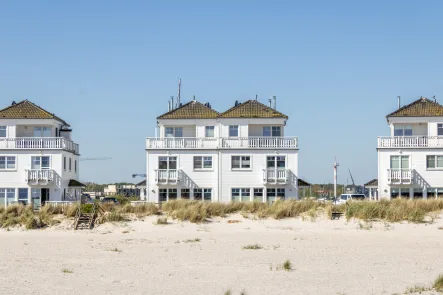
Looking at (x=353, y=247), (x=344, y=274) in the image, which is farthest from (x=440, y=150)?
(x=344, y=274)

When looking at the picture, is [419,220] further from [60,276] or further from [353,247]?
[60,276]

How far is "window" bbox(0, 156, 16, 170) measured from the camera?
177 feet

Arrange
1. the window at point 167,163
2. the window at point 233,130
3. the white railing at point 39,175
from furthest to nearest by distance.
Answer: the window at point 233,130 < the window at point 167,163 < the white railing at point 39,175

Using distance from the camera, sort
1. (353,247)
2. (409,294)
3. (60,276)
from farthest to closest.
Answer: (353,247) → (60,276) → (409,294)

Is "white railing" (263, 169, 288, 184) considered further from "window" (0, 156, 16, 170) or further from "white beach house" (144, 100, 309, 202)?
"window" (0, 156, 16, 170)

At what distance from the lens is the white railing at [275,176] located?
2072 inches

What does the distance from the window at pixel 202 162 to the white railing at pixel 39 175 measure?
35.2 feet

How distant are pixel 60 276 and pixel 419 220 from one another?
18.6 metres

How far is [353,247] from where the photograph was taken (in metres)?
26.1

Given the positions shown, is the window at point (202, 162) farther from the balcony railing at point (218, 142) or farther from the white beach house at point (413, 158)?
the white beach house at point (413, 158)

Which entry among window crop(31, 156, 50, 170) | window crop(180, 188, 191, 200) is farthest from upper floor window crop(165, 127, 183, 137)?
window crop(31, 156, 50, 170)

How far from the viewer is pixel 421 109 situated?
5412 centimetres

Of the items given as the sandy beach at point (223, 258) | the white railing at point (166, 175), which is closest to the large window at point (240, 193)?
the white railing at point (166, 175)

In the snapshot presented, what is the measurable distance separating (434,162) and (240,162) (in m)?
14.2
